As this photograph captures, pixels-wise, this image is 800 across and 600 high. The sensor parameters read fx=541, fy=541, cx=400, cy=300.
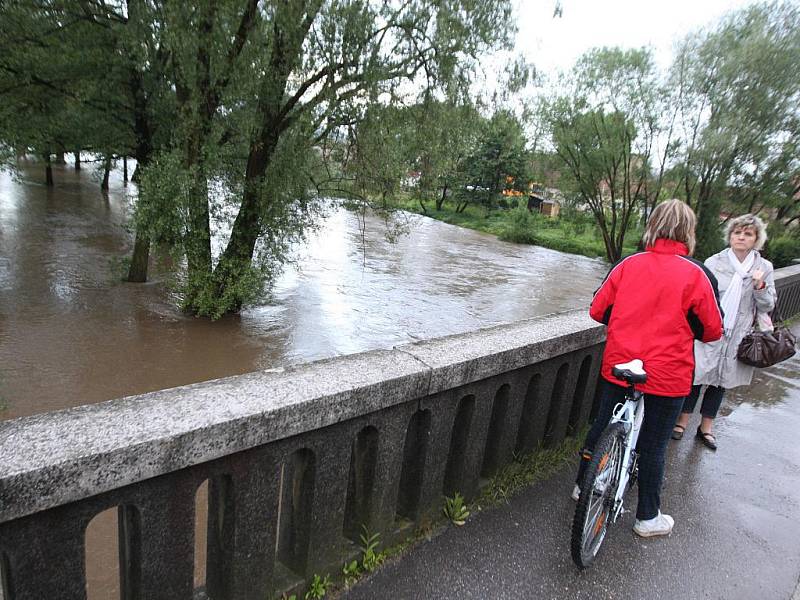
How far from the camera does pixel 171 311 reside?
12391mm

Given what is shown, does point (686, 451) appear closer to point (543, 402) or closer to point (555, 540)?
point (543, 402)

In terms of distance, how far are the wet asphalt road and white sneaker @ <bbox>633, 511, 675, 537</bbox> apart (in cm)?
4

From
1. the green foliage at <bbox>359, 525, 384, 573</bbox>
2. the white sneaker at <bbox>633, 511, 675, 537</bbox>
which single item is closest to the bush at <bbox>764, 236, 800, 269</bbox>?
the white sneaker at <bbox>633, 511, 675, 537</bbox>

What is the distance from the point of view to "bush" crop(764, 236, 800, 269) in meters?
20.7

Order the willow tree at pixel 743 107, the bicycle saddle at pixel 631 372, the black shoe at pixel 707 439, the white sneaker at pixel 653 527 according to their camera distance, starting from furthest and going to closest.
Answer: the willow tree at pixel 743 107
the black shoe at pixel 707 439
the white sneaker at pixel 653 527
the bicycle saddle at pixel 631 372

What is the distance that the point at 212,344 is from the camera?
10945 mm

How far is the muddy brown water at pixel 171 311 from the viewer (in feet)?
29.0

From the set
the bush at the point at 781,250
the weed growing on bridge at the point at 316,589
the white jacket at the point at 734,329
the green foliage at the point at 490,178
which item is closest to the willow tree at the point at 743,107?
the bush at the point at 781,250

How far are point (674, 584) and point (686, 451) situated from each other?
172 cm

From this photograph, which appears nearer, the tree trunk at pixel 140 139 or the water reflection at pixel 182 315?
the water reflection at pixel 182 315

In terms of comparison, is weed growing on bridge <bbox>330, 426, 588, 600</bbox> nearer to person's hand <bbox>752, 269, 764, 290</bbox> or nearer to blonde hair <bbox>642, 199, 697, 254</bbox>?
blonde hair <bbox>642, 199, 697, 254</bbox>

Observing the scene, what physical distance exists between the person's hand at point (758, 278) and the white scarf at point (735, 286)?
0.07m

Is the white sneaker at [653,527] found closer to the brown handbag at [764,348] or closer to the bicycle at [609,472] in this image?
the bicycle at [609,472]

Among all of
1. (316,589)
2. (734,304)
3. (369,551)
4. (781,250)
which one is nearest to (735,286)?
(734,304)
